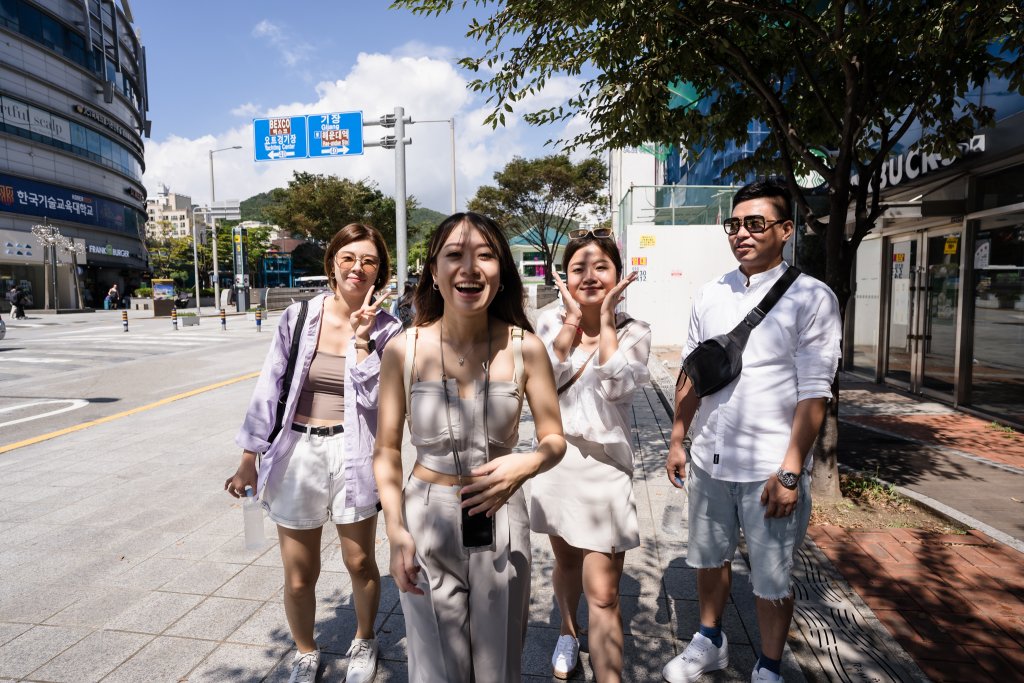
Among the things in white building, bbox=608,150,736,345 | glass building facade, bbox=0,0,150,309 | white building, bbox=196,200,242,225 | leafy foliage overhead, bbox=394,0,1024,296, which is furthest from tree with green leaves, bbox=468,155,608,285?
leafy foliage overhead, bbox=394,0,1024,296

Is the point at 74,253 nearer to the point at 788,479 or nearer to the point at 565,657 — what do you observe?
the point at 565,657

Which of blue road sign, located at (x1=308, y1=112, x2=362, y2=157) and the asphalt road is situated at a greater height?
blue road sign, located at (x1=308, y1=112, x2=362, y2=157)

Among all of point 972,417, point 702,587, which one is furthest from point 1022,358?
point 702,587

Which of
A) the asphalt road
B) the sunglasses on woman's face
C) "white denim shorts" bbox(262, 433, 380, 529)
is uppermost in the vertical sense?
the sunglasses on woman's face

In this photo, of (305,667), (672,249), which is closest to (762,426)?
(305,667)

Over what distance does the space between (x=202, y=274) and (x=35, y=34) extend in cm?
3004

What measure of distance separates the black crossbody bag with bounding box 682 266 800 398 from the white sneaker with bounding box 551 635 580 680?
126 cm

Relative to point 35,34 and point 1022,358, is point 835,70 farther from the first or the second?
point 35,34

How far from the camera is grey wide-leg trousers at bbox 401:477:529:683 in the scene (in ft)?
5.88

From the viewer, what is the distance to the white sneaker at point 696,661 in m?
2.67

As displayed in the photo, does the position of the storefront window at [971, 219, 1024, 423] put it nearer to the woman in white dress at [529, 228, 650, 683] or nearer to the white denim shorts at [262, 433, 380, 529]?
the woman in white dress at [529, 228, 650, 683]

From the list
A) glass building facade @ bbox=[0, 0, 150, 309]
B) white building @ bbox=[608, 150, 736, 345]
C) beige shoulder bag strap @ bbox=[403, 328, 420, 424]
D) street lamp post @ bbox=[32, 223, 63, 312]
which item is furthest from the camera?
glass building facade @ bbox=[0, 0, 150, 309]

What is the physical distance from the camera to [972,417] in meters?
7.93

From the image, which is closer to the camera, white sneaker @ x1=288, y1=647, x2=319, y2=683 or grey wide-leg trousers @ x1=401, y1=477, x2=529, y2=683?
grey wide-leg trousers @ x1=401, y1=477, x2=529, y2=683
